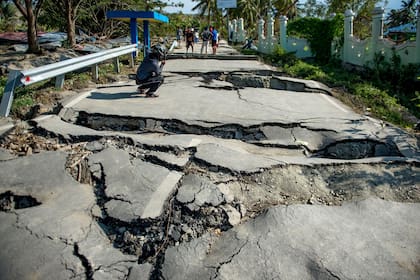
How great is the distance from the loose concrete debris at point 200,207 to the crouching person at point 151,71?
2.46 m

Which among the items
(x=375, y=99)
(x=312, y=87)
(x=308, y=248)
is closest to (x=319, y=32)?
(x=312, y=87)

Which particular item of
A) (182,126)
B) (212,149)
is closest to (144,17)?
(182,126)

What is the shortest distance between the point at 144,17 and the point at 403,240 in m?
12.0

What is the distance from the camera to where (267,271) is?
8.11ft

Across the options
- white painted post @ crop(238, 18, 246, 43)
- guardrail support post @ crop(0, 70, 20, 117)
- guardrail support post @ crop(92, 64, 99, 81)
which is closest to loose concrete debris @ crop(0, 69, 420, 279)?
guardrail support post @ crop(0, 70, 20, 117)

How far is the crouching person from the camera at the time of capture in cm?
697

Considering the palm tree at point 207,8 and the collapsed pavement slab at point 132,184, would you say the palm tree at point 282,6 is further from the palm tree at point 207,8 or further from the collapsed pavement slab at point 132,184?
the collapsed pavement slab at point 132,184

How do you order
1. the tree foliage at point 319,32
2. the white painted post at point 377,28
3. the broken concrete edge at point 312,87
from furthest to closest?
1. the tree foliage at point 319,32
2. the white painted post at point 377,28
3. the broken concrete edge at point 312,87

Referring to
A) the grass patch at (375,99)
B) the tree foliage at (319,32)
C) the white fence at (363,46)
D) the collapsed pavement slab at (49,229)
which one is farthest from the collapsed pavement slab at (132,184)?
the tree foliage at (319,32)

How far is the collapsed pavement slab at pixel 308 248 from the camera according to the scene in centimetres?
248

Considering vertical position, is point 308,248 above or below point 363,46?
below

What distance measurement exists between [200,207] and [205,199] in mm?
128

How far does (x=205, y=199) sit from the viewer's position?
3.25 meters

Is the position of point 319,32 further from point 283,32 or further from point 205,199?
point 205,199
